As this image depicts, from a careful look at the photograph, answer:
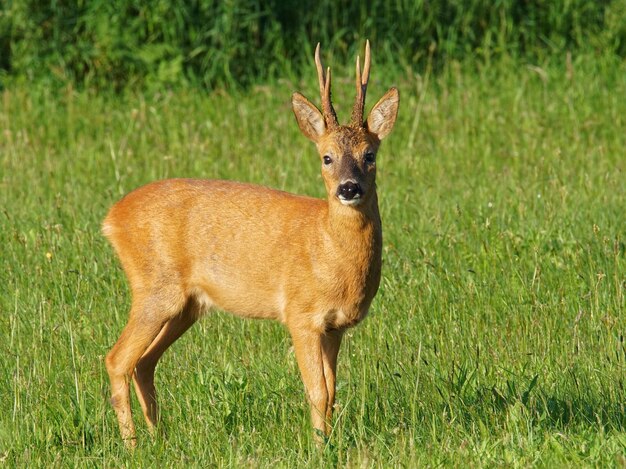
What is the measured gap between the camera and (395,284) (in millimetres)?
6633

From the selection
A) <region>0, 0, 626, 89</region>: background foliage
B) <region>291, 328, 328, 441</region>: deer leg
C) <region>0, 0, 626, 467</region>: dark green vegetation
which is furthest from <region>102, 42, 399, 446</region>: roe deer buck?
<region>0, 0, 626, 89</region>: background foliage

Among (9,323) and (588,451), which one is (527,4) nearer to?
(9,323)

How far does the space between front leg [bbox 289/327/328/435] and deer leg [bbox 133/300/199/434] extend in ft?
2.12

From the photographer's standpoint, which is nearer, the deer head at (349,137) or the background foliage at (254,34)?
the deer head at (349,137)

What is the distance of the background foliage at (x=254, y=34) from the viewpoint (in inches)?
431

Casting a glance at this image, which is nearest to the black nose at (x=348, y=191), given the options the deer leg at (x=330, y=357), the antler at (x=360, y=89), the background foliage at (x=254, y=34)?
the antler at (x=360, y=89)

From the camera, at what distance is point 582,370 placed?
5.45 metres

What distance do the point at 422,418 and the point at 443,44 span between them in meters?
6.67

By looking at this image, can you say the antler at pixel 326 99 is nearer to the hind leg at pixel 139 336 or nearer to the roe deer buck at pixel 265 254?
the roe deer buck at pixel 265 254

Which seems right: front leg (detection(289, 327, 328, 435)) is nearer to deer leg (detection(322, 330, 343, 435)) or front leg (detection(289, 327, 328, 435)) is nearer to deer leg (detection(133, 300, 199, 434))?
deer leg (detection(322, 330, 343, 435))

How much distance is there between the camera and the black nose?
508 cm

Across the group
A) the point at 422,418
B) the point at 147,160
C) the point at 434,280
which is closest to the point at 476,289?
the point at 434,280

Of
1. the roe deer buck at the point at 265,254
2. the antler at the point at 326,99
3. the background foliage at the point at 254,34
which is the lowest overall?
the background foliage at the point at 254,34

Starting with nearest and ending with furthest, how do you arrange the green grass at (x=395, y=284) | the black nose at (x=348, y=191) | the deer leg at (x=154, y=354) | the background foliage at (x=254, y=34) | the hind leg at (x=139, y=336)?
the green grass at (x=395, y=284) < the black nose at (x=348, y=191) < the hind leg at (x=139, y=336) < the deer leg at (x=154, y=354) < the background foliage at (x=254, y=34)
